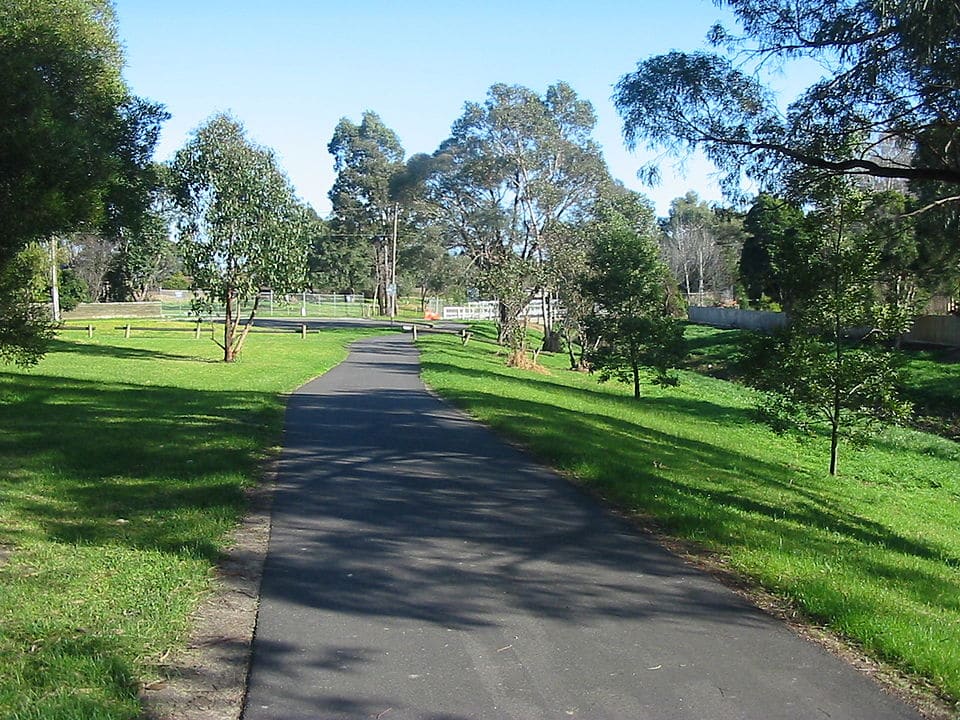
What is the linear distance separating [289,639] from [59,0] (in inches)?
838

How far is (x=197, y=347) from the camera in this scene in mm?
39688

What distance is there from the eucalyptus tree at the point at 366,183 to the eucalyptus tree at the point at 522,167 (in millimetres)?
37655

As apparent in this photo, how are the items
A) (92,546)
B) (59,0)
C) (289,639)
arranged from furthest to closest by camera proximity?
(59,0)
(92,546)
(289,639)

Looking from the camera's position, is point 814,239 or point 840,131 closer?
point 840,131

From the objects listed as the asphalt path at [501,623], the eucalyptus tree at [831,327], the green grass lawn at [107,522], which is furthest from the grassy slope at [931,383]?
the asphalt path at [501,623]

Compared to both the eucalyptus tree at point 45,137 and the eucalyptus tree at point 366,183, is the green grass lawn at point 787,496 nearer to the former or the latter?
the eucalyptus tree at point 45,137

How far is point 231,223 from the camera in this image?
102 feet

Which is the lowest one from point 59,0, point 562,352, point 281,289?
point 562,352

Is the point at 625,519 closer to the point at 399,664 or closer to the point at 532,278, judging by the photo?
the point at 399,664

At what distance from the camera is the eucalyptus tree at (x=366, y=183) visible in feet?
280

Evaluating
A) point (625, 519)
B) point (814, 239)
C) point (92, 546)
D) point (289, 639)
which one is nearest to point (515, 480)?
point (625, 519)

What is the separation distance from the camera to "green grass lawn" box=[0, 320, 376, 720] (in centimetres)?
501

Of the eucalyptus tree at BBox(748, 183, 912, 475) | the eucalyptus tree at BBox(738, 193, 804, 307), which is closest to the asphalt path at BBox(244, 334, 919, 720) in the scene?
the eucalyptus tree at BBox(738, 193, 804, 307)

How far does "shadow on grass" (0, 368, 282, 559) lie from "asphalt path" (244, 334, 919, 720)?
83cm
